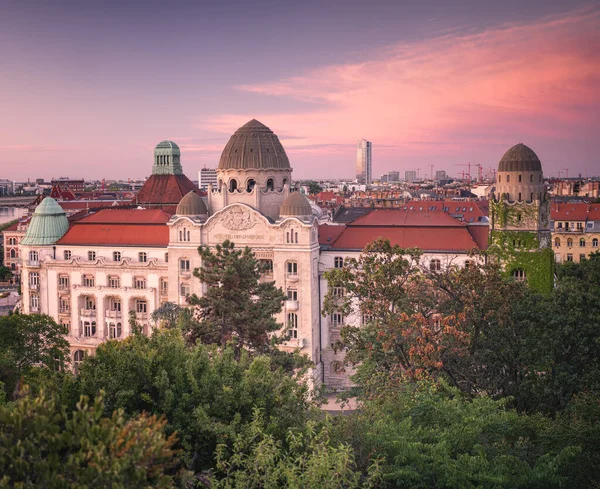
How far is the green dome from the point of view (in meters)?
71.6

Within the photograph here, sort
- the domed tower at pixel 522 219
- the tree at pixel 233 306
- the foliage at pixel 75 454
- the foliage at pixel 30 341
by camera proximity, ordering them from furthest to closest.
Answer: the domed tower at pixel 522 219, the foliage at pixel 30 341, the tree at pixel 233 306, the foliage at pixel 75 454

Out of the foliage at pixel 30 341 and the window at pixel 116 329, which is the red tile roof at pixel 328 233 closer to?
the window at pixel 116 329

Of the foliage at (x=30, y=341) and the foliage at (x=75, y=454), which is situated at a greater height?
the foliage at (x=75, y=454)

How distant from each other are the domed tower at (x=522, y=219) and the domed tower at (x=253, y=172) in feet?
68.4

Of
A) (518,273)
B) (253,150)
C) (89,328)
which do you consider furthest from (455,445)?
(89,328)

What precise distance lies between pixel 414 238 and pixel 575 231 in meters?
54.4

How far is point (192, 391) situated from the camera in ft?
79.9

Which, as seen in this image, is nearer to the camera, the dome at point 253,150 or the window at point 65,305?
the dome at point 253,150

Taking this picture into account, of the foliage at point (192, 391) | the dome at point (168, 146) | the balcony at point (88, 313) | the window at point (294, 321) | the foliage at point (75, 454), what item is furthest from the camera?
the dome at point (168, 146)

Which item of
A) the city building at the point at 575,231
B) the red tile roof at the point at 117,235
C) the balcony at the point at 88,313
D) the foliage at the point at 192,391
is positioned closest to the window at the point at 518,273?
the red tile roof at the point at 117,235

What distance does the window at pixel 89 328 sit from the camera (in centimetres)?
7012

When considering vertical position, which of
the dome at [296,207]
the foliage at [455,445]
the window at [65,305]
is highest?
the dome at [296,207]

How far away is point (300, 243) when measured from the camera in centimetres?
6025

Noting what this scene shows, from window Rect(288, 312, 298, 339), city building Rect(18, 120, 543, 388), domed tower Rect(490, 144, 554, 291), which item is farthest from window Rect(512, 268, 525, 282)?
window Rect(288, 312, 298, 339)
